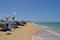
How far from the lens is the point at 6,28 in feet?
79.4

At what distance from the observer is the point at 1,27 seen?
2491cm

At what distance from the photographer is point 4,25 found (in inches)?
956

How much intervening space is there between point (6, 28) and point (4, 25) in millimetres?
612

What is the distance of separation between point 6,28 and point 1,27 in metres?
1.21

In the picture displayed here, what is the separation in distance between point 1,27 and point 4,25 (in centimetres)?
96
